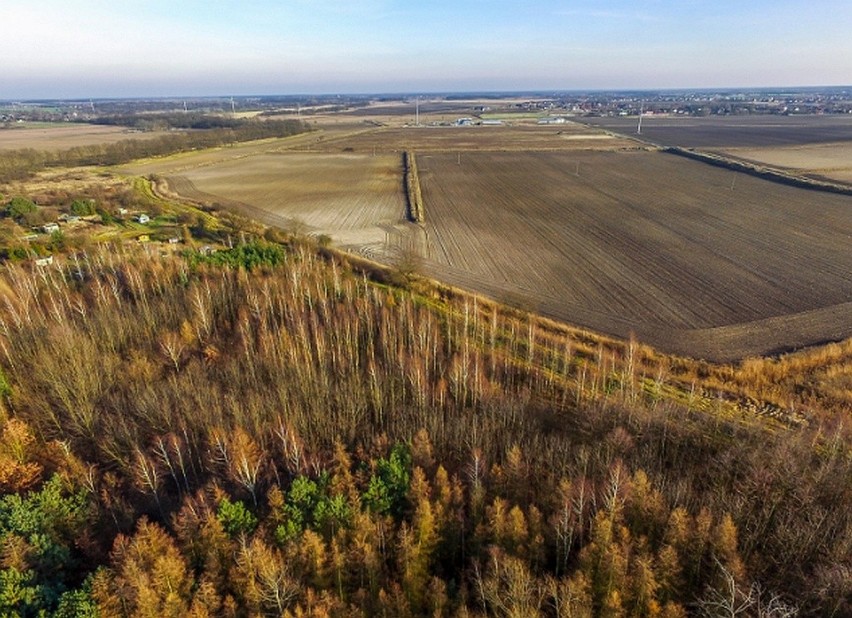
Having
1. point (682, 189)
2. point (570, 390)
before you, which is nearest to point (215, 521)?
point (570, 390)

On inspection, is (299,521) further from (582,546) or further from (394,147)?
(394,147)

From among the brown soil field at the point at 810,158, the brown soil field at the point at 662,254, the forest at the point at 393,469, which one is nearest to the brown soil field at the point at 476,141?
the brown soil field at the point at 810,158

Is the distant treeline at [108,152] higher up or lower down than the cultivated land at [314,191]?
higher up

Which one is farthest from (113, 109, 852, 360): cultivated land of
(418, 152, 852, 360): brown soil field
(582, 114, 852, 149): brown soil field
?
(582, 114, 852, 149): brown soil field

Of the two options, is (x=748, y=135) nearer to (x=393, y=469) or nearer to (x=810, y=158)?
(x=810, y=158)

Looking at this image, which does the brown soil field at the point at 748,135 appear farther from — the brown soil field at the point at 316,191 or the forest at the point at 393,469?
the forest at the point at 393,469
